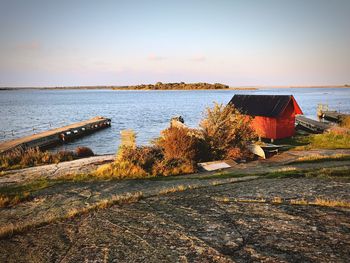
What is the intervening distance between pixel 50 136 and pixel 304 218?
34.4 meters

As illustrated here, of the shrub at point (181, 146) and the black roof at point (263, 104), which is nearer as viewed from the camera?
the shrub at point (181, 146)

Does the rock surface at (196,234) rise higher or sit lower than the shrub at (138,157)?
higher

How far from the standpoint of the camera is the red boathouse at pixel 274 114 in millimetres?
29250

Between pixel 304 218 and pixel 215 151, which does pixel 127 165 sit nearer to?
pixel 215 151

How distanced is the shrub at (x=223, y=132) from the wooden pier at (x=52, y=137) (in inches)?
692

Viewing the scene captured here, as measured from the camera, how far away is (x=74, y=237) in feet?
20.2

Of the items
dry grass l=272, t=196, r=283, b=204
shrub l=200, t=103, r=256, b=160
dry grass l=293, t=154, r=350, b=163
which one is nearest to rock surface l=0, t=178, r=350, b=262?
dry grass l=272, t=196, r=283, b=204

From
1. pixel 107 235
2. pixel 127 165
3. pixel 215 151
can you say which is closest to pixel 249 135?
pixel 215 151

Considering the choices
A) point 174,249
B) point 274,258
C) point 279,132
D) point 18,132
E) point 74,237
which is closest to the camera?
point 274,258

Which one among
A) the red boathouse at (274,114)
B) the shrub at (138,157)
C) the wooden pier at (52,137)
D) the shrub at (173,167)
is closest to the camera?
the shrub at (173,167)

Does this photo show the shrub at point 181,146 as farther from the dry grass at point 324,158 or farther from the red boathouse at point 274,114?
the red boathouse at point 274,114

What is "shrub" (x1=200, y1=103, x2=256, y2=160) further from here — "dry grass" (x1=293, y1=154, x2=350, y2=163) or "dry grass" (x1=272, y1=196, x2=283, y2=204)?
"dry grass" (x1=272, y1=196, x2=283, y2=204)

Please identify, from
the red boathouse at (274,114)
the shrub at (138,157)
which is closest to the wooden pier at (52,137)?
the shrub at (138,157)

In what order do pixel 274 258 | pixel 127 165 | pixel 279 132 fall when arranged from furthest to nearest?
pixel 279 132, pixel 127 165, pixel 274 258
